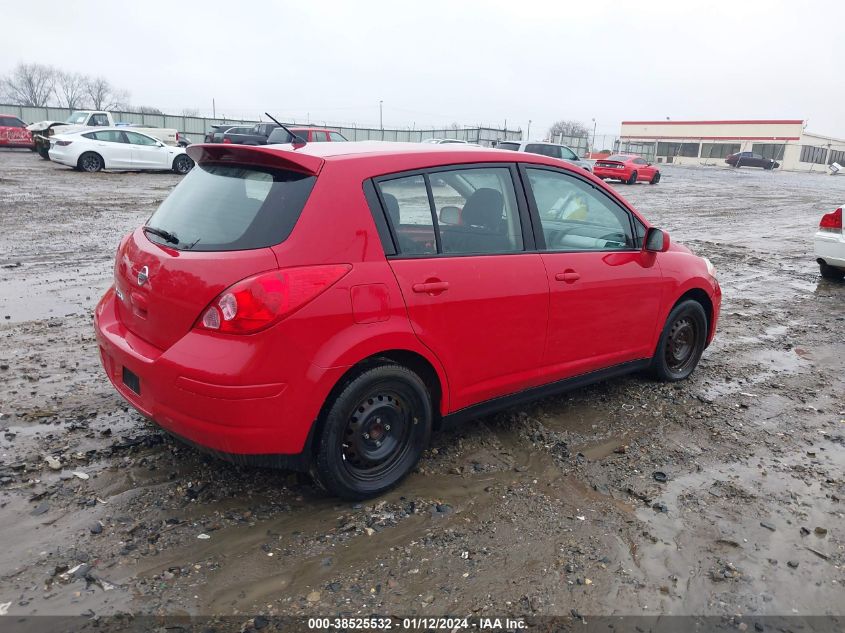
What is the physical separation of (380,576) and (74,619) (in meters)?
1.18

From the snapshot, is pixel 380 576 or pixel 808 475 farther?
pixel 808 475

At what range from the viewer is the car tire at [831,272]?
9.37 m

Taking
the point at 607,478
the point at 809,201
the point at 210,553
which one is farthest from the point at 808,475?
the point at 809,201

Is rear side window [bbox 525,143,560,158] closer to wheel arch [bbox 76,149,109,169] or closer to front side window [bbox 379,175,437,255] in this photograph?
wheel arch [bbox 76,149,109,169]

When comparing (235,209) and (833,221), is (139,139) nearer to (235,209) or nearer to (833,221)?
(833,221)

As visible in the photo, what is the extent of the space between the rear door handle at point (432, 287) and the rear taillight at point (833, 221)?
305 inches

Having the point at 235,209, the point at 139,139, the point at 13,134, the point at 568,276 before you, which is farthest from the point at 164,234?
the point at 13,134

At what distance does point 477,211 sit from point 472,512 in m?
1.66

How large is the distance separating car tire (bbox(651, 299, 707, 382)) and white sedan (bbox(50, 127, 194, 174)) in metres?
19.8

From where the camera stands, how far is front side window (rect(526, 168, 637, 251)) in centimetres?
405

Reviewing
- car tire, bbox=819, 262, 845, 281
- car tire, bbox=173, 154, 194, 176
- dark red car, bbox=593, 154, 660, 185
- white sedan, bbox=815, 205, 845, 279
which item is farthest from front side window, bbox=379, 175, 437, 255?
dark red car, bbox=593, 154, 660, 185

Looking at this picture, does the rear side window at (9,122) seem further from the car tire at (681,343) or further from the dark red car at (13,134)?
the car tire at (681,343)

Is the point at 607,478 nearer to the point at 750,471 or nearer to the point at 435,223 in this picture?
the point at 750,471

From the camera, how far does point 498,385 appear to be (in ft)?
12.6
